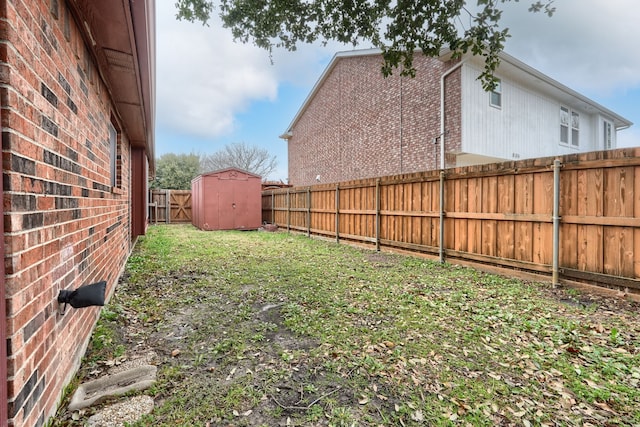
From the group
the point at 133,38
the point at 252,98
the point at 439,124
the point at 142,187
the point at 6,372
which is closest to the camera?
the point at 6,372

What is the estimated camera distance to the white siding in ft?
32.2

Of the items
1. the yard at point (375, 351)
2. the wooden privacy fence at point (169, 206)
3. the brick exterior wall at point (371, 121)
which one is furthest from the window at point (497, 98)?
the wooden privacy fence at point (169, 206)

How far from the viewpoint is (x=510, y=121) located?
11.0m

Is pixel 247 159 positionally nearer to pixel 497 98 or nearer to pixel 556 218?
pixel 497 98

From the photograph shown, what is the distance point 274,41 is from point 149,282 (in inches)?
163

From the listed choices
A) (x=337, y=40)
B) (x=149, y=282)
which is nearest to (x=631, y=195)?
(x=337, y=40)

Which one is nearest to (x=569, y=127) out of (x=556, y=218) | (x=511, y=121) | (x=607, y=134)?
(x=607, y=134)

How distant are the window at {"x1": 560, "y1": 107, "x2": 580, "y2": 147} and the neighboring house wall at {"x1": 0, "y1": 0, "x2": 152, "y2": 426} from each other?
15955 millimetres

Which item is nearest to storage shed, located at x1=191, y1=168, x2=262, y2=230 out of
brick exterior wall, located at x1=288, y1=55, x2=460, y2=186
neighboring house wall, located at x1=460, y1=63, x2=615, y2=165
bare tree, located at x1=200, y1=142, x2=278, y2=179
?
brick exterior wall, located at x1=288, y1=55, x2=460, y2=186

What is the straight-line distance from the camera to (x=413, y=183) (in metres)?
6.84

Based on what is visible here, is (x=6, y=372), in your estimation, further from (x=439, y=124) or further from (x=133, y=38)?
(x=439, y=124)

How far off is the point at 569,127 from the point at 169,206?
767 inches

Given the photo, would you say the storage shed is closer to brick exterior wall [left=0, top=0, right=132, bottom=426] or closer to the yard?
the yard

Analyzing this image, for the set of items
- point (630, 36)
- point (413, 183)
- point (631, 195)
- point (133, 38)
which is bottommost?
point (631, 195)
